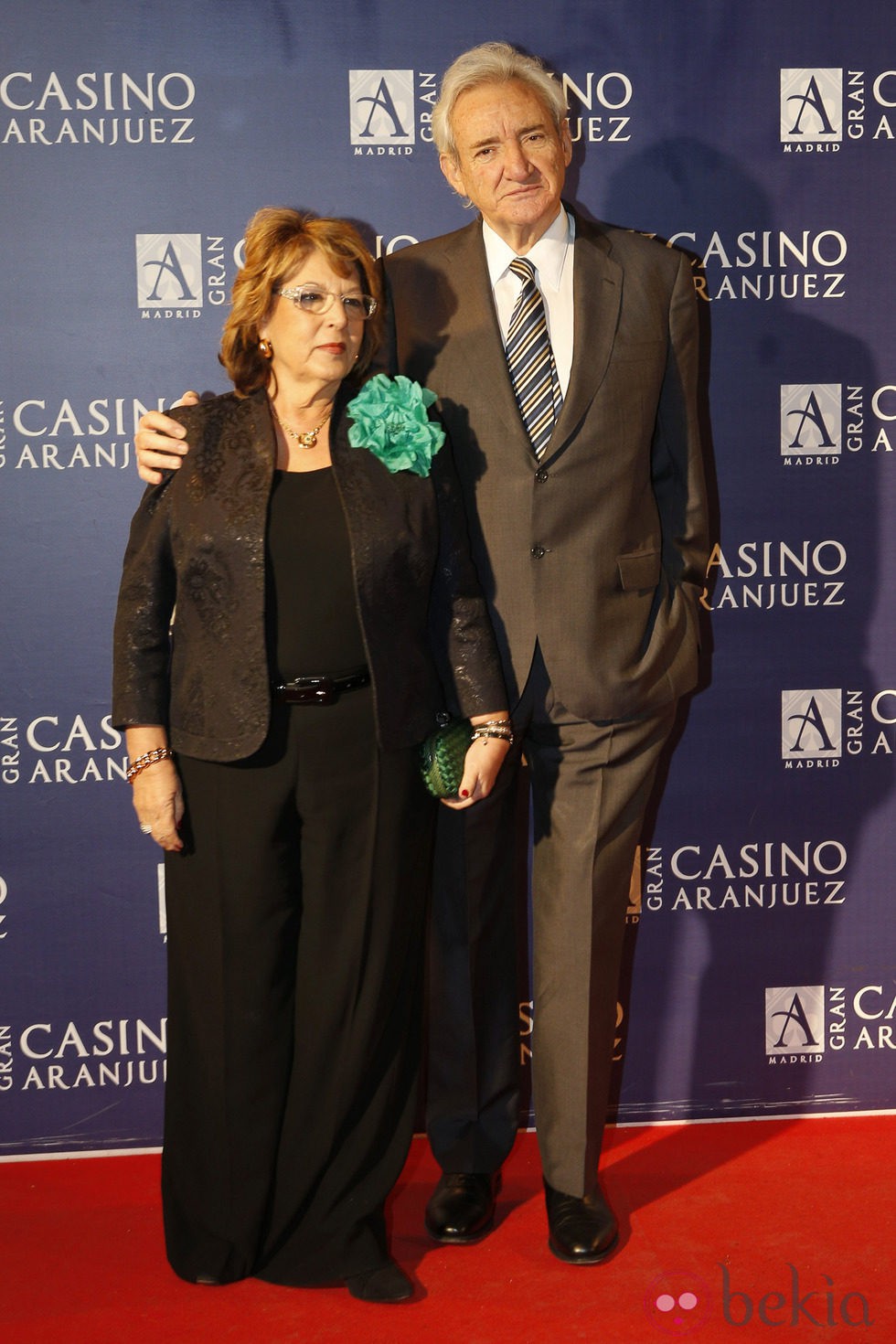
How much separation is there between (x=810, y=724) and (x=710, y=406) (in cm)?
81

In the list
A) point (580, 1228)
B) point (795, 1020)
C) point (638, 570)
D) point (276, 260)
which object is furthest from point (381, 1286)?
point (276, 260)

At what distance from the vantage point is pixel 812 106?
307cm

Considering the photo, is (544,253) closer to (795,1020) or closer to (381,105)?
(381,105)

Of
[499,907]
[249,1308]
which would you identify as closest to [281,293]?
[499,907]

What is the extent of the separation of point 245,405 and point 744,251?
137 cm

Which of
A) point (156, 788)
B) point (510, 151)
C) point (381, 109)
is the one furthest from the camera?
point (381, 109)

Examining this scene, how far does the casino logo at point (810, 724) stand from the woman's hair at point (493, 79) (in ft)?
4.83

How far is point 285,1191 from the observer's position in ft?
8.26

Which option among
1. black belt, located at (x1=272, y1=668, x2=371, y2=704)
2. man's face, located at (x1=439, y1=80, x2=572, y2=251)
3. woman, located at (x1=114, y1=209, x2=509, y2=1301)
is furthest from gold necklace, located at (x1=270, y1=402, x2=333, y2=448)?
man's face, located at (x1=439, y1=80, x2=572, y2=251)

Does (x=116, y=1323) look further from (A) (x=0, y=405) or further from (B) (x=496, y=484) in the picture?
(A) (x=0, y=405)

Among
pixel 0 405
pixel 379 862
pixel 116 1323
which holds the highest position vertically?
pixel 0 405

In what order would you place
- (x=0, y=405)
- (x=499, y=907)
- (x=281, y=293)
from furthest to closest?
(x=0, y=405) < (x=499, y=907) < (x=281, y=293)

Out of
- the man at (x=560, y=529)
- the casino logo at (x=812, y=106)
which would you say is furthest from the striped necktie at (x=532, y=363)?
the casino logo at (x=812, y=106)

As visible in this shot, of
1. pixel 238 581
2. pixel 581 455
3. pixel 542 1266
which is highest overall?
pixel 581 455
